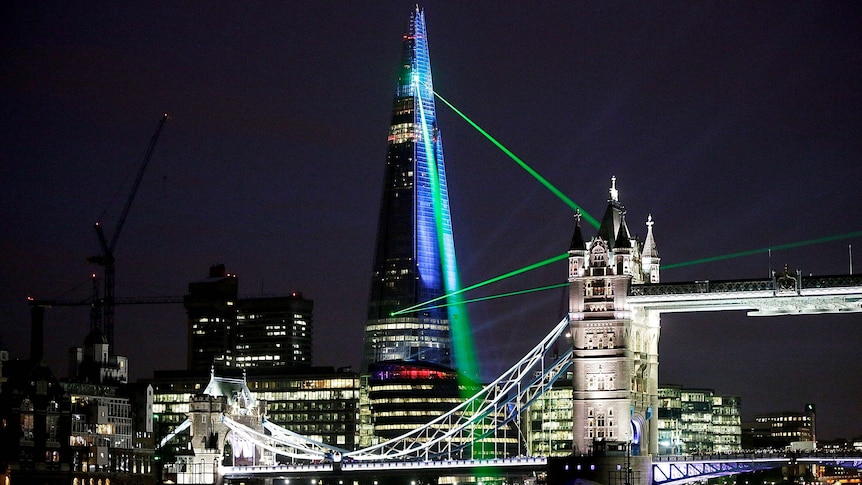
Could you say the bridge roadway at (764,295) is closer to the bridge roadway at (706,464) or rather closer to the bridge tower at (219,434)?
the bridge roadway at (706,464)

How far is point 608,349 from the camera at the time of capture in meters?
132

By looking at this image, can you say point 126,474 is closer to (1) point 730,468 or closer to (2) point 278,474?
(2) point 278,474

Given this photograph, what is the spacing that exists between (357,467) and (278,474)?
34.5 ft

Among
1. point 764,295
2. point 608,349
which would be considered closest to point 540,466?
point 608,349

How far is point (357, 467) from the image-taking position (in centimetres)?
15288

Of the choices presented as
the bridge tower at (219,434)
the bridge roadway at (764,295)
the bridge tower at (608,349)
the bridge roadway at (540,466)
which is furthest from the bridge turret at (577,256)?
the bridge tower at (219,434)

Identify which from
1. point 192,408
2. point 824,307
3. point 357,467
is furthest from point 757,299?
point 192,408

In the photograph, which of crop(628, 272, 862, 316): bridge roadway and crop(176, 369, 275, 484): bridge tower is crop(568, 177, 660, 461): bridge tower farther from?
crop(176, 369, 275, 484): bridge tower

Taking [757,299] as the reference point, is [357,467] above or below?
below

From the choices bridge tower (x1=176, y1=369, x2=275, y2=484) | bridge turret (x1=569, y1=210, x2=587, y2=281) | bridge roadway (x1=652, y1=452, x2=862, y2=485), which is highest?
bridge turret (x1=569, y1=210, x2=587, y2=281)

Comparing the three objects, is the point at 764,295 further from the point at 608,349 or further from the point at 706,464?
the point at 706,464

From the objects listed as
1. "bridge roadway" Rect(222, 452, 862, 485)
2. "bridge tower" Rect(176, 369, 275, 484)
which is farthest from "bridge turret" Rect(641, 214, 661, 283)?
"bridge tower" Rect(176, 369, 275, 484)

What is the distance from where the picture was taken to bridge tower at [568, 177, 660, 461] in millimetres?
131625

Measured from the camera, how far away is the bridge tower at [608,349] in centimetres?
13162
